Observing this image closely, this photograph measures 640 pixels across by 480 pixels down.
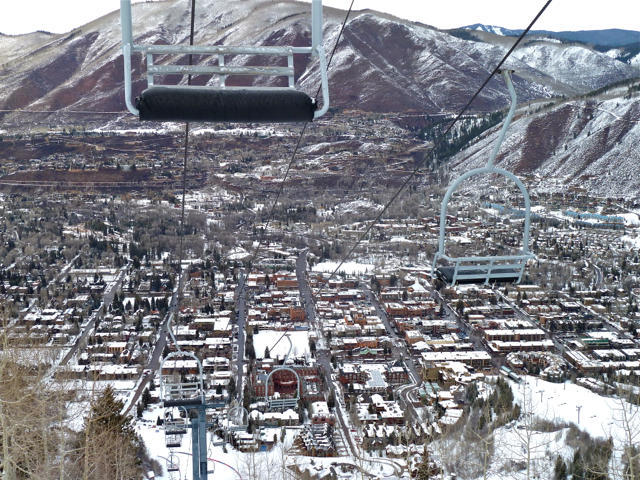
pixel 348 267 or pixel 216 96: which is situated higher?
pixel 216 96

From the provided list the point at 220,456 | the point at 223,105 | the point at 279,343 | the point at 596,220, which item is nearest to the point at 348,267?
the point at 279,343

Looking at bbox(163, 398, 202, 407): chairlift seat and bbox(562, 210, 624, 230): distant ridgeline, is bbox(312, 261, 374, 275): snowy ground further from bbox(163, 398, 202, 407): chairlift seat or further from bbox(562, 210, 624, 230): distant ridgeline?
bbox(163, 398, 202, 407): chairlift seat

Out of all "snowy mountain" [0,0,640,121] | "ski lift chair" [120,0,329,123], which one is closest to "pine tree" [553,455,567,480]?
"ski lift chair" [120,0,329,123]

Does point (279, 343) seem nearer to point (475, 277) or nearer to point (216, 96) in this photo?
point (475, 277)

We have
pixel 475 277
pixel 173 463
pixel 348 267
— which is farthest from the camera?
pixel 348 267

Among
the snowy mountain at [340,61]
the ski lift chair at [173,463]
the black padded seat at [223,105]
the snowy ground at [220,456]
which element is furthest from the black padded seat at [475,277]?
the snowy mountain at [340,61]

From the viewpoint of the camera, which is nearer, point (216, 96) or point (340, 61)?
point (216, 96)
